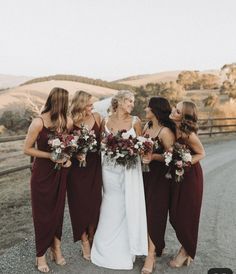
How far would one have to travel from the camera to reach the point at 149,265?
4988 millimetres

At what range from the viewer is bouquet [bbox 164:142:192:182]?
15.4 feet

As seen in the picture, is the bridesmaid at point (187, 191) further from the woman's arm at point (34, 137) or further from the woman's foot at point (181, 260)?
the woman's arm at point (34, 137)

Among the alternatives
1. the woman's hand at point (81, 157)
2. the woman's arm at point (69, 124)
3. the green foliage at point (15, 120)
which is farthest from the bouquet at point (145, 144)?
the green foliage at point (15, 120)

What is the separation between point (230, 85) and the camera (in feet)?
137

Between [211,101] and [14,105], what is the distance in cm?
1659

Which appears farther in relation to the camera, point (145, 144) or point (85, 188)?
point (85, 188)

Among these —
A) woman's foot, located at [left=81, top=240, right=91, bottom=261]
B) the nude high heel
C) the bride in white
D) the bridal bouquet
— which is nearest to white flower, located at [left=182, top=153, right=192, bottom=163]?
the bridal bouquet

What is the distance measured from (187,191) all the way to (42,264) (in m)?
1.89

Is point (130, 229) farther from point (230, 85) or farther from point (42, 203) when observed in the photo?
point (230, 85)

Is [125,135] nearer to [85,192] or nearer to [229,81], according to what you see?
[85,192]

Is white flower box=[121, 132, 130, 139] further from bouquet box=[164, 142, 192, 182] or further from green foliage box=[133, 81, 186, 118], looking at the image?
green foliage box=[133, 81, 186, 118]

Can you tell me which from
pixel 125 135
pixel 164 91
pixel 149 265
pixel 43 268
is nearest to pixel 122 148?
pixel 125 135

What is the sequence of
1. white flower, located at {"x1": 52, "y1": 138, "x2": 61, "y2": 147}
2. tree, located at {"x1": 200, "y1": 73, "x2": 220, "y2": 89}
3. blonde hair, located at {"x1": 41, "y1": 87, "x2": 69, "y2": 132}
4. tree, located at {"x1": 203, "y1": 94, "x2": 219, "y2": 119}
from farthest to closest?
tree, located at {"x1": 200, "y1": 73, "x2": 220, "y2": 89} < tree, located at {"x1": 203, "y1": 94, "x2": 219, "y2": 119} < blonde hair, located at {"x1": 41, "y1": 87, "x2": 69, "y2": 132} < white flower, located at {"x1": 52, "y1": 138, "x2": 61, "y2": 147}

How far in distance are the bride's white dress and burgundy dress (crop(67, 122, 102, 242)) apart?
88 mm
